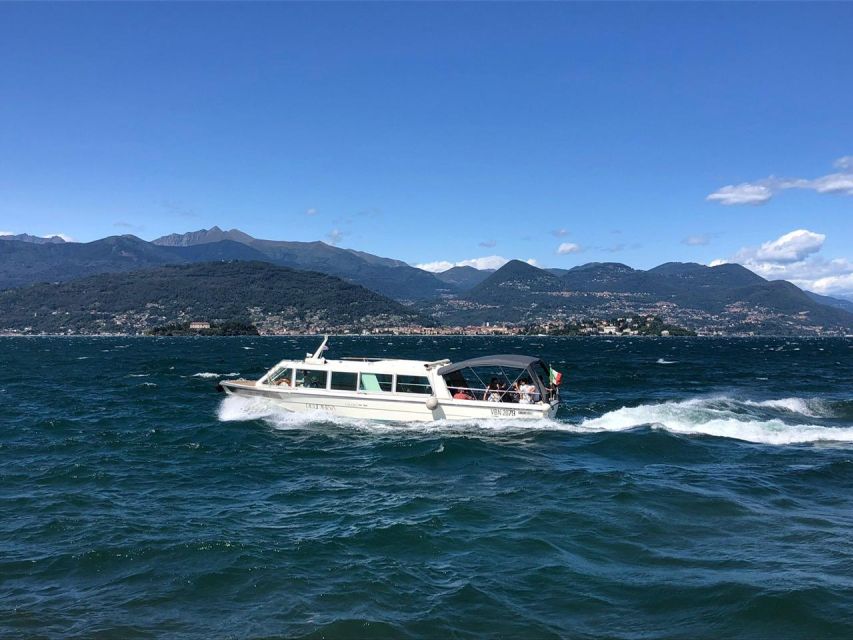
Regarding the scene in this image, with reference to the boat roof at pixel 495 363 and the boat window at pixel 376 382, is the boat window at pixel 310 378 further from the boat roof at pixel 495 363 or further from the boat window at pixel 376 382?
the boat roof at pixel 495 363

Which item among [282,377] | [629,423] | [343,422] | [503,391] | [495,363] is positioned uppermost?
[495,363]

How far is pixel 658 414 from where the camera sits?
31.9 metres

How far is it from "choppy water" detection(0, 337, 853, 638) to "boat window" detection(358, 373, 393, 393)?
1.77m

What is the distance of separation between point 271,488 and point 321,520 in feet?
12.2

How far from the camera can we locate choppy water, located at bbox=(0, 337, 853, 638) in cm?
1106

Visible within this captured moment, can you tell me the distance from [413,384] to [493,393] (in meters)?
3.55

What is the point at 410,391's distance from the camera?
28.9m

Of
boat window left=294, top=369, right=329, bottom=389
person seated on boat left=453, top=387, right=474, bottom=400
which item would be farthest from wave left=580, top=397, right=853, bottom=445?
boat window left=294, top=369, right=329, bottom=389

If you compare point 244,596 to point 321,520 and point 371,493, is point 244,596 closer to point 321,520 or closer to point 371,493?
point 321,520

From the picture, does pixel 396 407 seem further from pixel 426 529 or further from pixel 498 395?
pixel 426 529

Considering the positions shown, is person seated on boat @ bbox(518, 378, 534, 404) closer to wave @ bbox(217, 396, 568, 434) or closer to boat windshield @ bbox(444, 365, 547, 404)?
boat windshield @ bbox(444, 365, 547, 404)

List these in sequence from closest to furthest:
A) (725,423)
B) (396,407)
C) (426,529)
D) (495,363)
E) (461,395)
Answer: (426,529)
(495,363)
(396,407)
(461,395)
(725,423)

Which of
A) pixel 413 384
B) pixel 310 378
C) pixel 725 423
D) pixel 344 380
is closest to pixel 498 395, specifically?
pixel 413 384

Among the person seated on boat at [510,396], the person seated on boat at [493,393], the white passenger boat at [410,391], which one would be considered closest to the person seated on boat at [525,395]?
the white passenger boat at [410,391]
